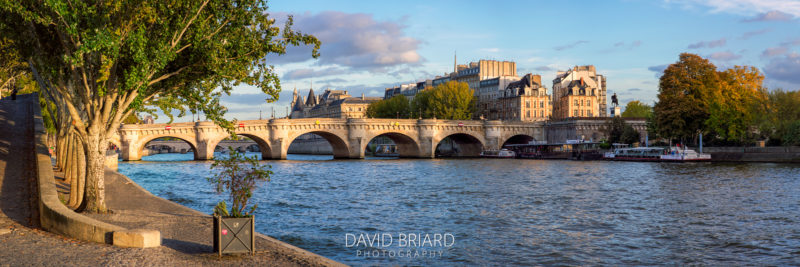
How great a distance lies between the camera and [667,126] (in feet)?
211

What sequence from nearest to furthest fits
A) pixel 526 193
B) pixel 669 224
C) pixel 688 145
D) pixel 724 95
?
pixel 669 224 < pixel 526 193 < pixel 724 95 < pixel 688 145

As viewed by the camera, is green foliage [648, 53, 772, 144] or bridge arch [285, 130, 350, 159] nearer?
green foliage [648, 53, 772, 144]

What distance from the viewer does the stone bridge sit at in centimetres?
6806

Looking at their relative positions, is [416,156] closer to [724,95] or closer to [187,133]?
[187,133]

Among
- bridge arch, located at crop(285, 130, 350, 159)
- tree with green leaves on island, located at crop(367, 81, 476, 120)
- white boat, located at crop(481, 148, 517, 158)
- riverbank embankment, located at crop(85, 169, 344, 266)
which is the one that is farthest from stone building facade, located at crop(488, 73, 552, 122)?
riverbank embankment, located at crop(85, 169, 344, 266)

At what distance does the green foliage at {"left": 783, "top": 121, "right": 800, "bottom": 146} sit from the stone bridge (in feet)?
116

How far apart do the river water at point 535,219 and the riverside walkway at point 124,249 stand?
2.69 m

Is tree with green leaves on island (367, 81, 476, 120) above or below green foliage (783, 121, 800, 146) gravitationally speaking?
above

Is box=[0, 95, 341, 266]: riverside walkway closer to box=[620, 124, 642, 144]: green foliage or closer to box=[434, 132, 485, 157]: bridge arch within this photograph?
box=[620, 124, 642, 144]: green foliage

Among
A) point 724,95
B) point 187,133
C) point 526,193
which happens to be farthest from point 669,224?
point 187,133

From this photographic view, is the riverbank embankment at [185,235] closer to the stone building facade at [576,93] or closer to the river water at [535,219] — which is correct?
the river water at [535,219]

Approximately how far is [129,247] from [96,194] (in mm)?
4881

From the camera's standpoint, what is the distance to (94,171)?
1584 centimetres

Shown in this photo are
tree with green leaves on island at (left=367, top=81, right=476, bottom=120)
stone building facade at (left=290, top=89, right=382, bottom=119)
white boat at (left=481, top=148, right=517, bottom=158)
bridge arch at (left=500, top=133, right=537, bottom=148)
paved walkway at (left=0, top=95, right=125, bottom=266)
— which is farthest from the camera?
stone building facade at (left=290, top=89, right=382, bottom=119)
